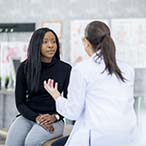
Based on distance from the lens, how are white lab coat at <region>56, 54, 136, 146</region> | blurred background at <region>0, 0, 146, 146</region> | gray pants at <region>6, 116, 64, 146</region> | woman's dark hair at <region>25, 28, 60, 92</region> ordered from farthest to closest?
blurred background at <region>0, 0, 146, 146</region>, woman's dark hair at <region>25, 28, 60, 92</region>, gray pants at <region>6, 116, 64, 146</region>, white lab coat at <region>56, 54, 136, 146</region>

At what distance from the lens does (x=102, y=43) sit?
165 cm

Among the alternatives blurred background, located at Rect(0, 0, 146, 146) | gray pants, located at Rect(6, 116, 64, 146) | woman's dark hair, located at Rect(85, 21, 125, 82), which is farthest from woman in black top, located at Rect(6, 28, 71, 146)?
blurred background, located at Rect(0, 0, 146, 146)

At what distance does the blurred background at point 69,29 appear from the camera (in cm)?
330

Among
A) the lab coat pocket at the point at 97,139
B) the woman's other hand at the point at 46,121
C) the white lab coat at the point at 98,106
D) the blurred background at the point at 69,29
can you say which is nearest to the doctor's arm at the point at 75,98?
the white lab coat at the point at 98,106

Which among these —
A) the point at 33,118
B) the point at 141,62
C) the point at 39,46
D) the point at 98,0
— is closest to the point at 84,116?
the point at 33,118

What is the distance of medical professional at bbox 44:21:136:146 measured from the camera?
1597mm

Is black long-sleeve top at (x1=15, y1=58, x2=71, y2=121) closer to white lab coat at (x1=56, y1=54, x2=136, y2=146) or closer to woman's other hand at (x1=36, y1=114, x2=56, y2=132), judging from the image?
woman's other hand at (x1=36, y1=114, x2=56, y2=132)

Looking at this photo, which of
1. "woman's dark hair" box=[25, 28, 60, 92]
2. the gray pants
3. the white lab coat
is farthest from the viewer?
"woman's dark hair" box=[25, 28, 60, 92]

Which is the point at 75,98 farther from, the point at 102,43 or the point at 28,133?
the point at 28,133

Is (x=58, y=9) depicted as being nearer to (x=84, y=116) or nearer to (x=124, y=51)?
(x=124, y=51)

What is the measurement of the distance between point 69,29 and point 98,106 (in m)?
2.02

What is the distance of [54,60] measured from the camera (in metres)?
2.23

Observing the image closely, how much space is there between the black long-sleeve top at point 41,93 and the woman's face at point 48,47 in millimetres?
48

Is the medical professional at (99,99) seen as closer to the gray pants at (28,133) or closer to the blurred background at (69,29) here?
the gray pants at (28,133)
